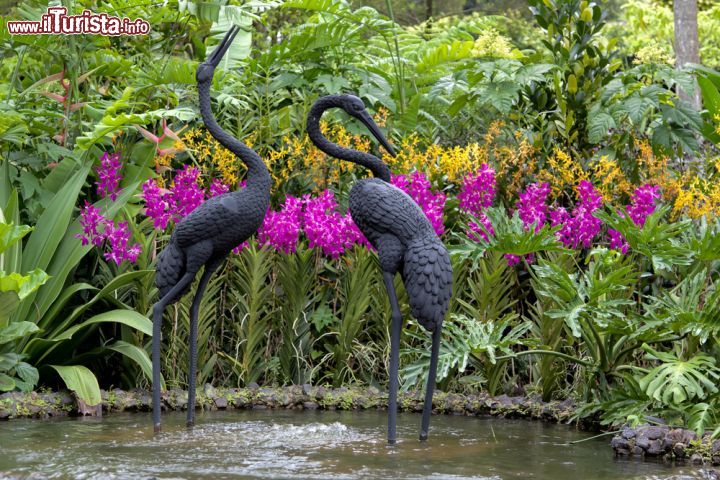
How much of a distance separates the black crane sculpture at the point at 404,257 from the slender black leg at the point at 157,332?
1.06 meters

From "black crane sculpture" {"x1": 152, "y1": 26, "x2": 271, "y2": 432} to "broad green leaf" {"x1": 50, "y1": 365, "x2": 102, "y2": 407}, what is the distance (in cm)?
97

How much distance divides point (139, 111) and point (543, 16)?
3.67 meters

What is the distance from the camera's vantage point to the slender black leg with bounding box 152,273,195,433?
5.64m

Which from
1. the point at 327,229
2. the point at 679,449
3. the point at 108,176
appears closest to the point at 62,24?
the point at 108,176

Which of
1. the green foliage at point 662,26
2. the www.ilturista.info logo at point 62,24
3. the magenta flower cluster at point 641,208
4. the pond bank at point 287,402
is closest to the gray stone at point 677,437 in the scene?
the pond bank at point 287,402

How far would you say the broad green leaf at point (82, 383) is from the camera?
652 cm

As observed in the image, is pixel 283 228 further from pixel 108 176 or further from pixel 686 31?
pixel 686 31

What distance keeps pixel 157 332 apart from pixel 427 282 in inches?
62.0

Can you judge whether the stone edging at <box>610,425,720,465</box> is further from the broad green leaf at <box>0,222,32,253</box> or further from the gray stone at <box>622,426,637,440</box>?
Result: the broad green leaf at <box>0,222,32,253</box>

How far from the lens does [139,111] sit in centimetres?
890

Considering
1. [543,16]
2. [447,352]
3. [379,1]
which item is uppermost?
[379,1]

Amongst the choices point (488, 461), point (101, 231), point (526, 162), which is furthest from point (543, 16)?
point (488, 461)

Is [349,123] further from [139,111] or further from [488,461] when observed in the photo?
[488,461]

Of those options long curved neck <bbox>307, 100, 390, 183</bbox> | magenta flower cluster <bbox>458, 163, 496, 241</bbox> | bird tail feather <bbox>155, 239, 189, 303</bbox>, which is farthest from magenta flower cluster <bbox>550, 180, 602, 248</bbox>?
bird tail feather <bbox>155, 239, 189, 303</bbox>
